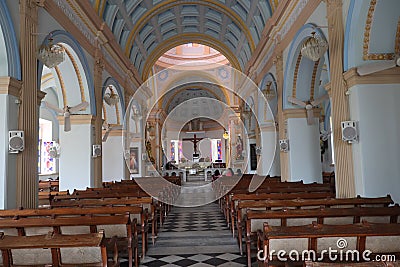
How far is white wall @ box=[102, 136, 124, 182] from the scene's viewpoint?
500 inches

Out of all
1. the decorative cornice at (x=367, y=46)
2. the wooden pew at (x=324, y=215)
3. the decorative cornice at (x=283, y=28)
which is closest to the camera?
the wooden pew at (x=324, y=215)

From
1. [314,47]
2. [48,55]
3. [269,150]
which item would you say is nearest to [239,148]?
[269,150]

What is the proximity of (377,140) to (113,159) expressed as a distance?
9.45m

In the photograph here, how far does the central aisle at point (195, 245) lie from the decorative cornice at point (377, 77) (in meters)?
3.01

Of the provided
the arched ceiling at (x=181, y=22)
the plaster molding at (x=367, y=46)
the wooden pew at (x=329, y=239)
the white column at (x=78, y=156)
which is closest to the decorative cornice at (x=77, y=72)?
the white column at (x=78, y=156)

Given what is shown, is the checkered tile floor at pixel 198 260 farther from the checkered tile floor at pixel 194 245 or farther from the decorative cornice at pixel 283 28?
the decorative cornice at pixel 283 28

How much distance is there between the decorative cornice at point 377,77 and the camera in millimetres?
5215

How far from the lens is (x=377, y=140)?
17.1 ft

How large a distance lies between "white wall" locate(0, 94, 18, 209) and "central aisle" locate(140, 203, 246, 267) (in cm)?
210

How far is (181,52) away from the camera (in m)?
21.6

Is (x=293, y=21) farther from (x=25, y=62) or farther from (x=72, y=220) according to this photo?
(x=72, y=220)

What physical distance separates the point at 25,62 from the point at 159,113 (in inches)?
625

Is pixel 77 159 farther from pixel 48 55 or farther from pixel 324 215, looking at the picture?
pixel 324 215

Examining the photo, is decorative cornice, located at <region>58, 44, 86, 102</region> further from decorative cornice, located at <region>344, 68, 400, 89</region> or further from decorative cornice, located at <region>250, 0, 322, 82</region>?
decorative cornice, located at <region>344, 68, 400, 89</region>
